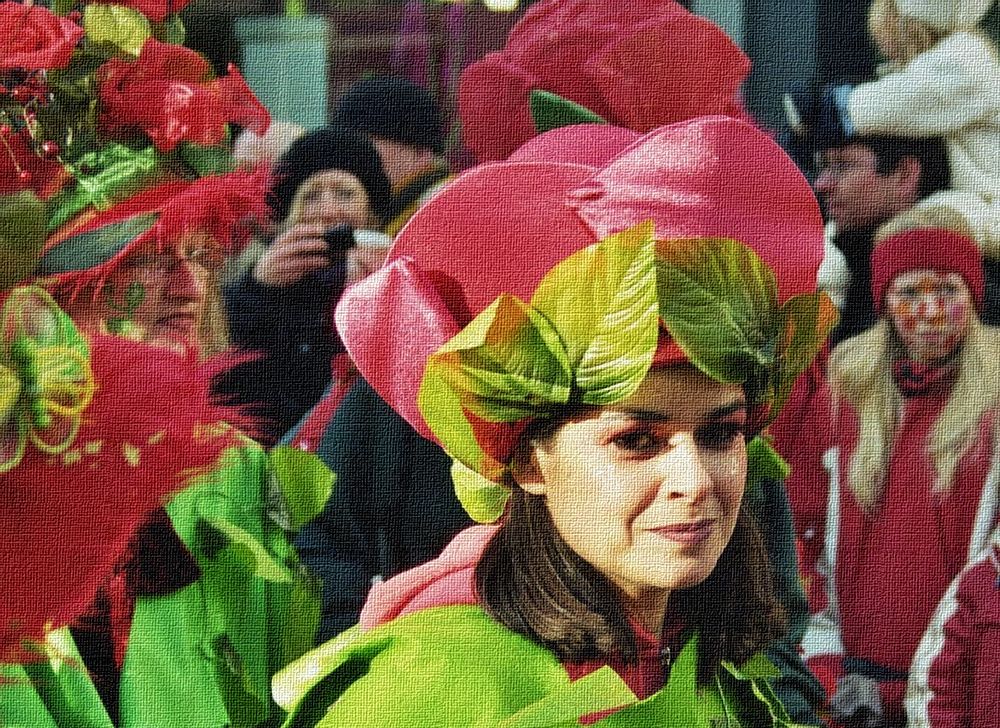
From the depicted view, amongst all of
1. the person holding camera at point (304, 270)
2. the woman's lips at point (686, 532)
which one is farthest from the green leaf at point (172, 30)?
the woman's lips at point (686, 532)

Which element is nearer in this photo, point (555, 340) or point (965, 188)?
point (555, 340)

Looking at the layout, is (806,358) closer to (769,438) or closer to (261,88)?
(769,438)

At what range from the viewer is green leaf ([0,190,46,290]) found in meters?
1.60

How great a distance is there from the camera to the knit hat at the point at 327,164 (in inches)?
67.7

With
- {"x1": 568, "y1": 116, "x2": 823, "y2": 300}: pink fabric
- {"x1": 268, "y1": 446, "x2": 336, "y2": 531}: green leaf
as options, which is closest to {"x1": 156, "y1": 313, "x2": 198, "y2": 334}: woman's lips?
{"x1": 268, "y1": 446, "x2": 336, "y2": 531}: green leaf

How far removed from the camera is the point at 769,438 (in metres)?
1.75

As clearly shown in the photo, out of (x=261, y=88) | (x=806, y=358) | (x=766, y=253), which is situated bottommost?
(x=806, y=358)

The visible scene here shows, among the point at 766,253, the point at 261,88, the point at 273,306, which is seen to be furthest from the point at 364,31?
the point at 766,253

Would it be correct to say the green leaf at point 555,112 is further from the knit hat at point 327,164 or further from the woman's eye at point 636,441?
the woman's eye at point 636,441

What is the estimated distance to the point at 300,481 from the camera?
171 centimetres

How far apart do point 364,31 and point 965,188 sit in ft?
2.91

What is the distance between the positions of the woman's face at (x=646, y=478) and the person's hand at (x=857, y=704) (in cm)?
31

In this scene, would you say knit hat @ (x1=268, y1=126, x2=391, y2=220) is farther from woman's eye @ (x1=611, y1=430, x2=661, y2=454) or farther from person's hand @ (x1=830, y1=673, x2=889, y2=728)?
person's hand @ (x1=830, y1=673, x2=889, y2=728)

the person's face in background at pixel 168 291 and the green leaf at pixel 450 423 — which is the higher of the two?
the person's face in background at pixel 168 291
